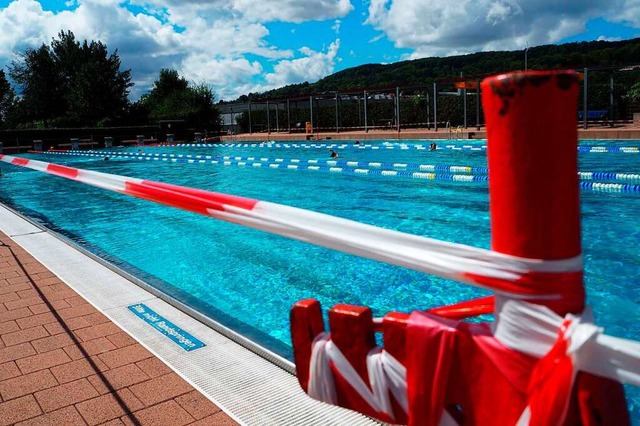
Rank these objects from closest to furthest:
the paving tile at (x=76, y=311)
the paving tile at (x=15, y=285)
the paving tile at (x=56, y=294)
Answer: the paving tile at (x=76, y=311)
the paving tile at (x=56, y=294)
the paving tile at (x=15, y=285)

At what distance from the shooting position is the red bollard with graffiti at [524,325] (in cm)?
81

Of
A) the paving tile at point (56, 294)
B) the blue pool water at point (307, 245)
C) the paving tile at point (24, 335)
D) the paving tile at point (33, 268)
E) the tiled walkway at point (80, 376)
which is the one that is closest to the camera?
the tiled walkway at point (80, 376)

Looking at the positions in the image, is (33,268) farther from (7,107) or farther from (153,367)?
(7,107)

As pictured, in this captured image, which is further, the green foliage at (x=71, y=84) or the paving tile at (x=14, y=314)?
the green foliage at (x=71, y=84)

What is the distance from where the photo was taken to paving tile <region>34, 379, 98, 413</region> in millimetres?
2184

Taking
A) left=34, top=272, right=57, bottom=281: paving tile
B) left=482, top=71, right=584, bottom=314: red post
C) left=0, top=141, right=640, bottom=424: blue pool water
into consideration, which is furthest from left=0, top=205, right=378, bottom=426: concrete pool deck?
left=482, top=71, right=584, bottom=314: red post

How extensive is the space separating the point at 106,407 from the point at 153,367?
14.8 inches

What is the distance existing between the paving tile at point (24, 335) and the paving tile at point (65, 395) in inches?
29.1

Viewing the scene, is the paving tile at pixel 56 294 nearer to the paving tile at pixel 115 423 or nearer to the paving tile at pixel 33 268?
the paving tile at pixel 33 268

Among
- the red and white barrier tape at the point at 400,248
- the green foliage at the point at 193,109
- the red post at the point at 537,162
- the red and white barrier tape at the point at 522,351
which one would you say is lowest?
the red and white barrier tape at the point at 522,351

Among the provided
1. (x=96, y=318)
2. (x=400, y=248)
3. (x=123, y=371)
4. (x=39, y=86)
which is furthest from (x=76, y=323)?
(x=39, y=86)

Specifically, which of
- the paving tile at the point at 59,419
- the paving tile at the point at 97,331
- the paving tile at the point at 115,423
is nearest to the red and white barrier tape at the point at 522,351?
the paving tile at the point at 115,423

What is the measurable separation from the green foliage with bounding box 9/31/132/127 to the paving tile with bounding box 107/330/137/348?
4520 cm

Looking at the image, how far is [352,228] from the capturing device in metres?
1.29
